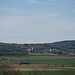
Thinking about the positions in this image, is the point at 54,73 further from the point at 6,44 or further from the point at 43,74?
the point at 6,44

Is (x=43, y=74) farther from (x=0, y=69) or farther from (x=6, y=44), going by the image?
(x=6, y=44)

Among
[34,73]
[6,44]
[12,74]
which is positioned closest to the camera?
[12,74]

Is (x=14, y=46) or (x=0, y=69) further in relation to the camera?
(x=14, y=46)

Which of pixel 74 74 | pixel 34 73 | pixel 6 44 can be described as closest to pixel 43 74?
pixel 34 73

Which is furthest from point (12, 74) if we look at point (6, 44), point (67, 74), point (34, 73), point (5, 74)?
point (6, 44)

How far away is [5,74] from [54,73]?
374 inches

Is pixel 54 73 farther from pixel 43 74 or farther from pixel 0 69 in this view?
pixel 0 69

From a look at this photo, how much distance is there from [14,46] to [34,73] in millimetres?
136261

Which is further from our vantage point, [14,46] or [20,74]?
[14,46]

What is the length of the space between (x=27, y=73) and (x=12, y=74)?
5525mm

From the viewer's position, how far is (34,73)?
64.1 metres

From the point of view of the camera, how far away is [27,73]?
64875 mm

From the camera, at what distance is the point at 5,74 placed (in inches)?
2399

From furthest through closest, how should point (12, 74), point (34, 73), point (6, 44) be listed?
point (6, 44), point (34, 73), point (12, 74)
